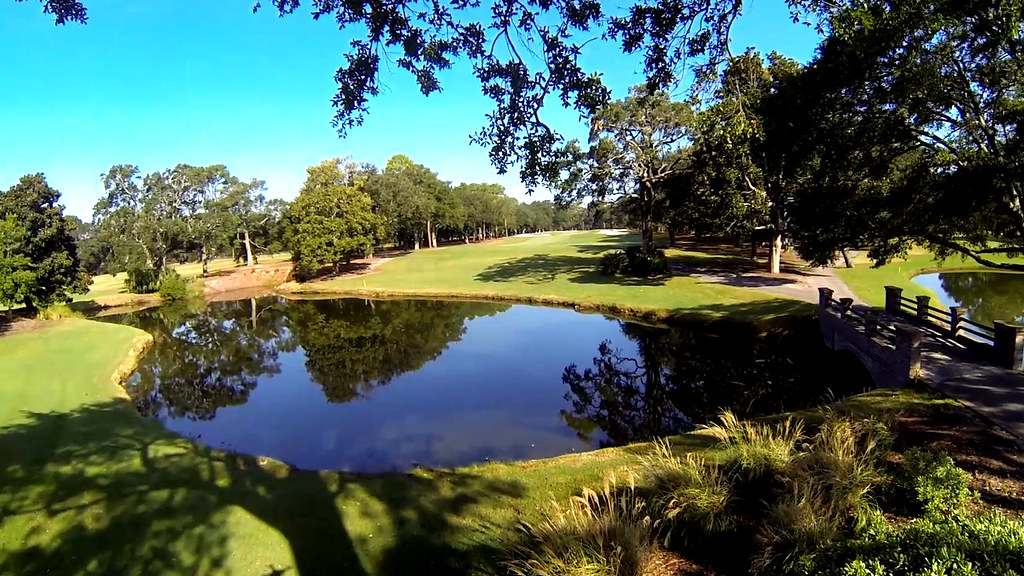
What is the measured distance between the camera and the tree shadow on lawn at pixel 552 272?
108ft

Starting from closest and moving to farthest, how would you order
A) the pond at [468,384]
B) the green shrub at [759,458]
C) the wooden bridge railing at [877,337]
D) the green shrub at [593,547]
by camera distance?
the green shrub at [593,547]
the green shrub at [759,458]
the wooden bridge railing at [877,337]
the pond at [468,384]

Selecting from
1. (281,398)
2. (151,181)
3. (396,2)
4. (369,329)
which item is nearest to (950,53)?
(396,2)

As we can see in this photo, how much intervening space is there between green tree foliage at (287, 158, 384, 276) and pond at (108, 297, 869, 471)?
1666cm

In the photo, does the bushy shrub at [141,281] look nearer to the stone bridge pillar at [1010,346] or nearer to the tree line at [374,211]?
the tree line at [374,211]

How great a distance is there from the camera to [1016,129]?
1017cm

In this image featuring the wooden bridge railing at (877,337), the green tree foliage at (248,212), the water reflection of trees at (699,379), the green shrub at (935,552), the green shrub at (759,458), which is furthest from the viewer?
the green tree foliage at (248,212)

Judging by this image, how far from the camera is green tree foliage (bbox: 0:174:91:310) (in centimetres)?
2601

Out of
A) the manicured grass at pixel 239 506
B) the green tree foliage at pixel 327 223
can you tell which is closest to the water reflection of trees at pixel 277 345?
the manicured grass at pixel 239 506

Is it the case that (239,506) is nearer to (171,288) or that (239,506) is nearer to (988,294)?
(988,294)

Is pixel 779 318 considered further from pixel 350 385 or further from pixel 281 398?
pixel 281 398

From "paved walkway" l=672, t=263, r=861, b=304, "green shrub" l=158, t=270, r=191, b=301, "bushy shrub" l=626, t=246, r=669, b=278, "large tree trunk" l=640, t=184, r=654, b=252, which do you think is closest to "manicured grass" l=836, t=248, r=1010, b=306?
"paved walkway" l=672, t=263, r=861, b=304

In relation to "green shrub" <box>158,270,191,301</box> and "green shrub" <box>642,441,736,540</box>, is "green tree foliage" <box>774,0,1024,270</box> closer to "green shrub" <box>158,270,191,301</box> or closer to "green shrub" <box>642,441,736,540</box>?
"green shrub" <box>642,441,736,540</box>

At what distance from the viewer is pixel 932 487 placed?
5270mm

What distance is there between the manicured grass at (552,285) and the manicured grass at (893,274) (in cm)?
456
